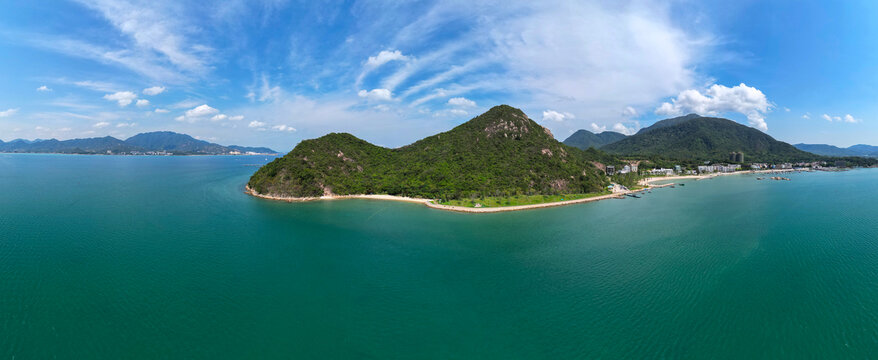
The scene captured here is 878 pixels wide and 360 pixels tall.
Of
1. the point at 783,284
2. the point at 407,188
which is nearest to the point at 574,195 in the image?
the point at 407,188

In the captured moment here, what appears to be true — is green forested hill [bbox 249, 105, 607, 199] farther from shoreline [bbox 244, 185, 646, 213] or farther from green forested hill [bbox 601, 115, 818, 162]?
green forested hill [bbox 601, 115, 818, 162]

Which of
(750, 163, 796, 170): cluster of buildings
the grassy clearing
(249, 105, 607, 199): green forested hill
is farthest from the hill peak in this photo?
(750, 163, 796, 170): cluster of buildings

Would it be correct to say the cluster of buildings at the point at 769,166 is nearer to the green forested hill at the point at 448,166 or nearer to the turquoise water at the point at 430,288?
the green forested hill at the point at 448,166

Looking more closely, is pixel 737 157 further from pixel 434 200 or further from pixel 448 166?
pixel 434 200

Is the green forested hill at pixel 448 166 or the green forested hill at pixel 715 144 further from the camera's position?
the green forested hill at pixel 715 144

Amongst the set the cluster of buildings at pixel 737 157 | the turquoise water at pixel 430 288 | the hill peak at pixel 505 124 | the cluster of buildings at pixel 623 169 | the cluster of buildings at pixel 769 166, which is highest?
the hill peak at pixel 505 124

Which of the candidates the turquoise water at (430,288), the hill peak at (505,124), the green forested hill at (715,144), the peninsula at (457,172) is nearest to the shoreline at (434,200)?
the peninsula at (457,172)
